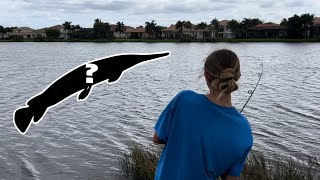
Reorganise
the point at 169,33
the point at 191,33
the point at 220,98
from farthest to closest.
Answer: the point at 169,33, the point at 191,33, the point at 220,98

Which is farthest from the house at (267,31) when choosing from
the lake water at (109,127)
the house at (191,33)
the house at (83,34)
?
the lake water at (109,127)

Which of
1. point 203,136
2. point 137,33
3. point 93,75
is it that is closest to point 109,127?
point 93,75

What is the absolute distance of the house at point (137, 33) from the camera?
7136 inches

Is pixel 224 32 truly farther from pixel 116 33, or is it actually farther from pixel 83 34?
pixel 83 34

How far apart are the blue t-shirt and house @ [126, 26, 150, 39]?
177 metres

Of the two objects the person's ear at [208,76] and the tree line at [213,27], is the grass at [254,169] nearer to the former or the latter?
the person's ear at [208,76]

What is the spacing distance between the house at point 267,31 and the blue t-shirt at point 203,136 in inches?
5990

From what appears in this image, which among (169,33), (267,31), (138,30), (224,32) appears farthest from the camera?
(138,30)

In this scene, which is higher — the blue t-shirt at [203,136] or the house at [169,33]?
the blue t-shirt at [203,136]

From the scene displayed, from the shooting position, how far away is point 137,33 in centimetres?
18500

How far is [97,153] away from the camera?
1240 cm

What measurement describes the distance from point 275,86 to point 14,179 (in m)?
23.2

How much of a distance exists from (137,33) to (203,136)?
184 meters

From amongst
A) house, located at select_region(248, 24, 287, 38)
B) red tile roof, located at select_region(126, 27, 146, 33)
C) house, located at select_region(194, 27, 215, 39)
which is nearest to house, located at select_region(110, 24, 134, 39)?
red tile roof, located at select_region(126, 27, 146, 33)
